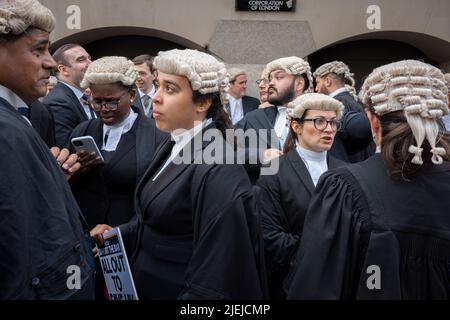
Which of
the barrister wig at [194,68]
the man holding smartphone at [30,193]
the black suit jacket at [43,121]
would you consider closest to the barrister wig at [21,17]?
the man holding smartphone at [30,193]

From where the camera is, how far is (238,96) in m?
8.09

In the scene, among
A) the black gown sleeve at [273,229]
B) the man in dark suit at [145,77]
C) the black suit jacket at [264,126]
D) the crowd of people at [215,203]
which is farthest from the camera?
the man in dark suit at [145,77]

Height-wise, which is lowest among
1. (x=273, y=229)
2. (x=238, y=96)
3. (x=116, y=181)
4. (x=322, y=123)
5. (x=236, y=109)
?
(x=236, y=109)

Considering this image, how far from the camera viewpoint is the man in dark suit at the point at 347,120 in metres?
4.32

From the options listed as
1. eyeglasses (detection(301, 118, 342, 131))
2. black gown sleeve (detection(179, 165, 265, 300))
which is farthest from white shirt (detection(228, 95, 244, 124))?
black gown sleeve (detection(179, 165, 265, 300))

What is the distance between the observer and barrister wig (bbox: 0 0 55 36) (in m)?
2.07

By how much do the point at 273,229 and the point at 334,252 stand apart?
3.31 feet

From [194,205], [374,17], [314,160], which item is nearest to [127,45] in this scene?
[374,17]

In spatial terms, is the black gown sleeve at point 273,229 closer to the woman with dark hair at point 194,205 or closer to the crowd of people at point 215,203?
the crowd of people at point 215,203

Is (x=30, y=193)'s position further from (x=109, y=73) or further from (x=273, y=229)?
(x=109, y=73)

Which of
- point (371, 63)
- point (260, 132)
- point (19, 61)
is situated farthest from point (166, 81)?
point (371, 63)

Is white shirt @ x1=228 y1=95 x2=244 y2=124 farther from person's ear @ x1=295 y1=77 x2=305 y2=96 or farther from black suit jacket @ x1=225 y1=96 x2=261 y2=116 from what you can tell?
person's ear @ x1=295 y1=77 x2=305 y2=96

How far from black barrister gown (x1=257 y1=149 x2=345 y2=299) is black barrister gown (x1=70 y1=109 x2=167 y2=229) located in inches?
30.6

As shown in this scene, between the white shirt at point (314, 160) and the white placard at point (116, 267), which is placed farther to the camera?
the white shirt at point (314, 160)
